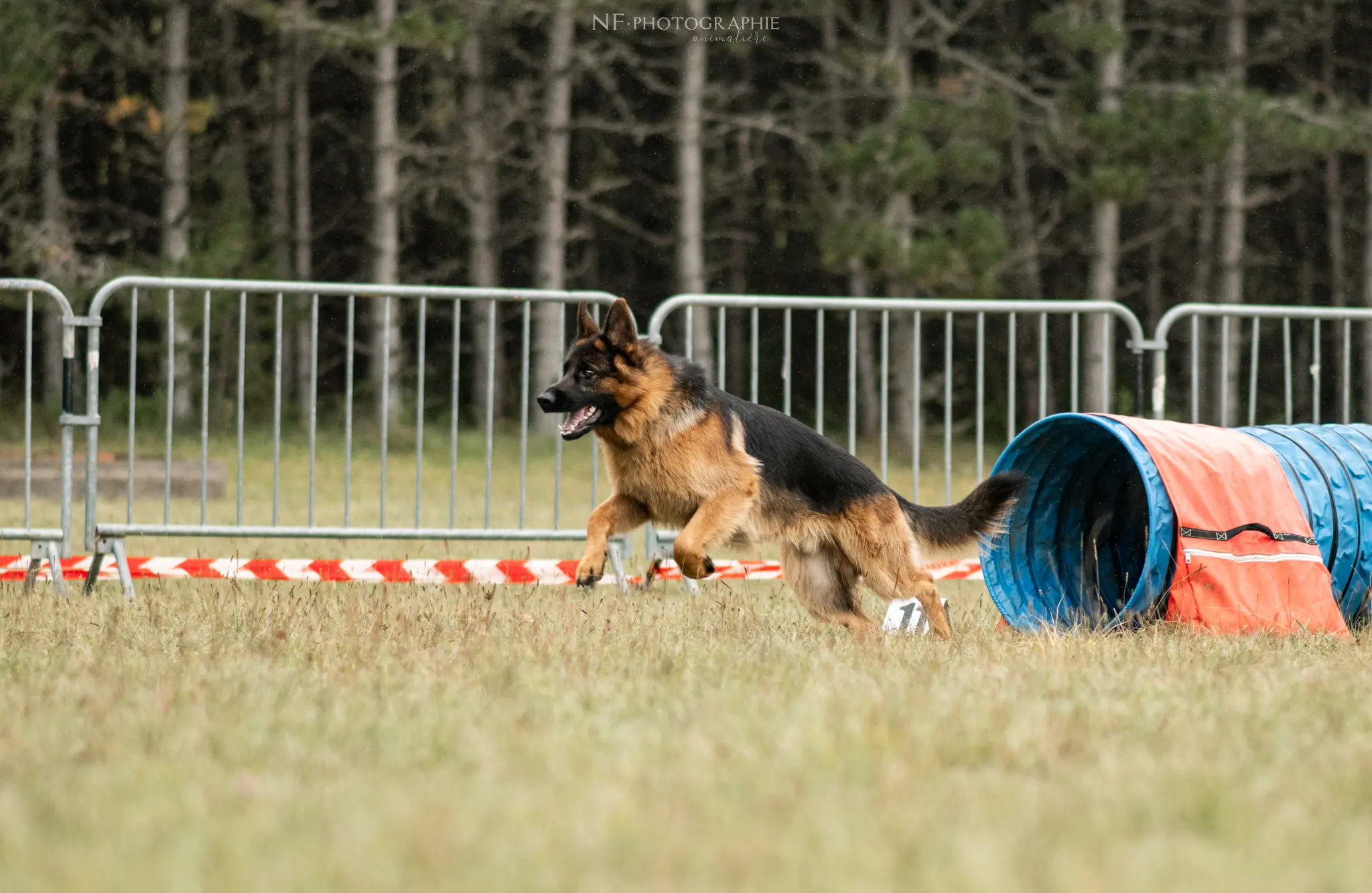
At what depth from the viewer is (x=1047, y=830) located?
2.86 m

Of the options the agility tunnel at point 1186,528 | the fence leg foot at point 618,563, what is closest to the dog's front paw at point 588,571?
the fence leg foot at point 618,563

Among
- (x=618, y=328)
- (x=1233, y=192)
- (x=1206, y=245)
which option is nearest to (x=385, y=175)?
(x=1233, y=192)

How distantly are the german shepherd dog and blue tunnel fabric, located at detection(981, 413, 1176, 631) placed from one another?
48 cm

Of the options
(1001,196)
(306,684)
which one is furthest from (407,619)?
(1001,196)

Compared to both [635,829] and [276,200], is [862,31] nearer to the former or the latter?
[276,200]

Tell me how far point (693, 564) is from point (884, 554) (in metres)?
0.81

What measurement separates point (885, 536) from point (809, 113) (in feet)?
61.1

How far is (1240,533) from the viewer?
5.93 metres

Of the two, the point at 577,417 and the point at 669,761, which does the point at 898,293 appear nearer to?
the point at 577,417

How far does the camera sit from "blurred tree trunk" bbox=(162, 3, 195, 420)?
67.2ft

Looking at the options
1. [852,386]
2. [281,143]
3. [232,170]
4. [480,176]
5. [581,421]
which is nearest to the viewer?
[581,421]

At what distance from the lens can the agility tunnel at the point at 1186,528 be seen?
584cm

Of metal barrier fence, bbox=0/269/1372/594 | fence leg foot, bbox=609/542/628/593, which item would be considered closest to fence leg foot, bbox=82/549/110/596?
metal barrier fence, bbox=0/269/1372/594

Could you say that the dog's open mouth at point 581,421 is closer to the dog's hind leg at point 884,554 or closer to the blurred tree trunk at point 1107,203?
the dog's hind leg at point 884,554
